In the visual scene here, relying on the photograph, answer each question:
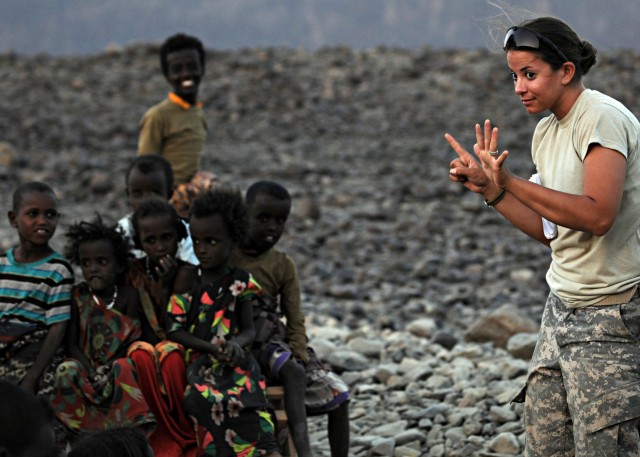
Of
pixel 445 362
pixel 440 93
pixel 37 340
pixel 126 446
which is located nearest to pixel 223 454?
pixel 37 340

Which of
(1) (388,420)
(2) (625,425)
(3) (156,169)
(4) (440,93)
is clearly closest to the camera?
(2) (625,425)

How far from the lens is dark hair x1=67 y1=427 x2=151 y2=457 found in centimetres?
290

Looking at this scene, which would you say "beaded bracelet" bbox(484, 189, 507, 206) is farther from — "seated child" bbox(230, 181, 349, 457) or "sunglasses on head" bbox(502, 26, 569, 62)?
"seated child" bbox(230, 181, 349, 457)

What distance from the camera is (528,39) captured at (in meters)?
3.53

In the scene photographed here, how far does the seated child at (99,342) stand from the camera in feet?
14.6

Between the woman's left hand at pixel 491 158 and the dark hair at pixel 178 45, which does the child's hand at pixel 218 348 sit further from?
the dark hair at pixel 178 45

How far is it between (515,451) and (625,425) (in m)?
1.85

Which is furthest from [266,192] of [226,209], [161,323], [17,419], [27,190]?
[17,419]

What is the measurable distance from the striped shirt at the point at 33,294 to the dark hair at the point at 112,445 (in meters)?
1.73

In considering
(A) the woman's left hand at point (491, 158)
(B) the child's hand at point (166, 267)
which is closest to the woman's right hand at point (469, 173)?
(A) the woman's left hand at point (491, 158)

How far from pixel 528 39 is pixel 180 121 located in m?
3.90

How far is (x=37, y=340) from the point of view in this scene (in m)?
4.65

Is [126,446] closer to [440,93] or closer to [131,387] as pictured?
[131,387]

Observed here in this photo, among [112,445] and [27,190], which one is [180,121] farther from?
[112,445]
